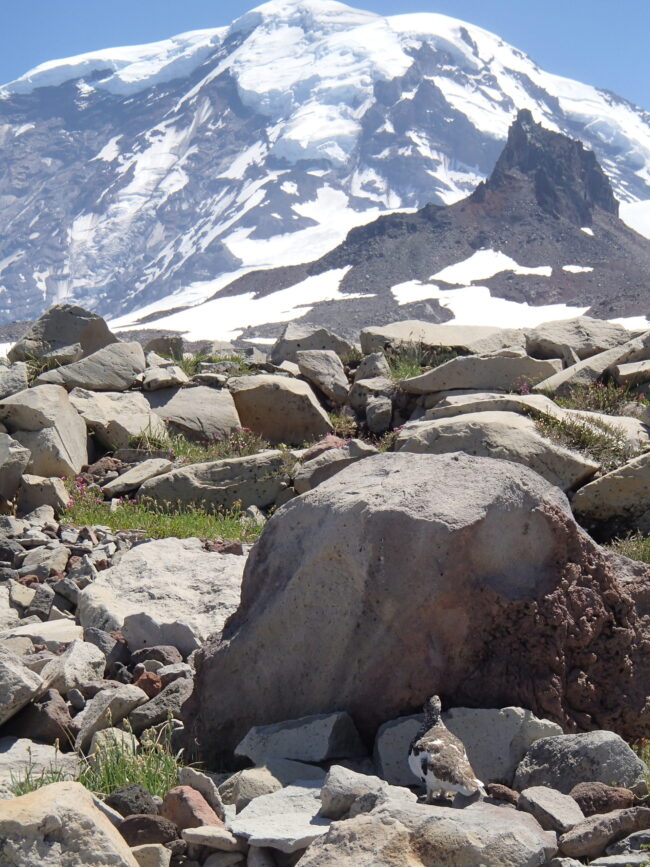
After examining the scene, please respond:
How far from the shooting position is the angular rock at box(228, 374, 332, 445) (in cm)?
1294

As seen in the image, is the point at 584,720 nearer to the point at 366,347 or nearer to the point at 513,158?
the point at 366,347

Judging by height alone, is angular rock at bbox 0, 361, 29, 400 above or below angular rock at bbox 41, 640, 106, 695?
above

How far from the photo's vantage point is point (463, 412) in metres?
11.0

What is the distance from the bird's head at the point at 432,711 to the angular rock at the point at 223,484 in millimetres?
6518

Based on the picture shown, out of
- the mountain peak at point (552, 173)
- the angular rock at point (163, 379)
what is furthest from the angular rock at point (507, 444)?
the mountain peak at point (552, 173)

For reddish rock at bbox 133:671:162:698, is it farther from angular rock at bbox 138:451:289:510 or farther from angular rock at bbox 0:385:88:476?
angular rock at bbox 0:385:88:476

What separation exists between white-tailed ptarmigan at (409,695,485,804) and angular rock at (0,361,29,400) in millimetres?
9696

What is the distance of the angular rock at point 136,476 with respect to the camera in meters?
11.0

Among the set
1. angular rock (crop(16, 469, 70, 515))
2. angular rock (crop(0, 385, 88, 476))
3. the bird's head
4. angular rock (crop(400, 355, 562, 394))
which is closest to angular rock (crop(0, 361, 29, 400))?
angular rock (crop(0, 385, 88, 476))

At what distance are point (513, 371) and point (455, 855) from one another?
998 cm

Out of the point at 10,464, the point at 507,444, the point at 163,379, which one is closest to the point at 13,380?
the point at 163,379

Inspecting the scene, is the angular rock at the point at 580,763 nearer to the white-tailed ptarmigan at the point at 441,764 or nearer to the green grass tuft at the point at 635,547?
the white-tailed ptarmigan at the point at 441,764

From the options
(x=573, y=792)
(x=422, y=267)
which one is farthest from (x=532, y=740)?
(x=422, y=267)

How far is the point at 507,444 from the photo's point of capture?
366 inches
